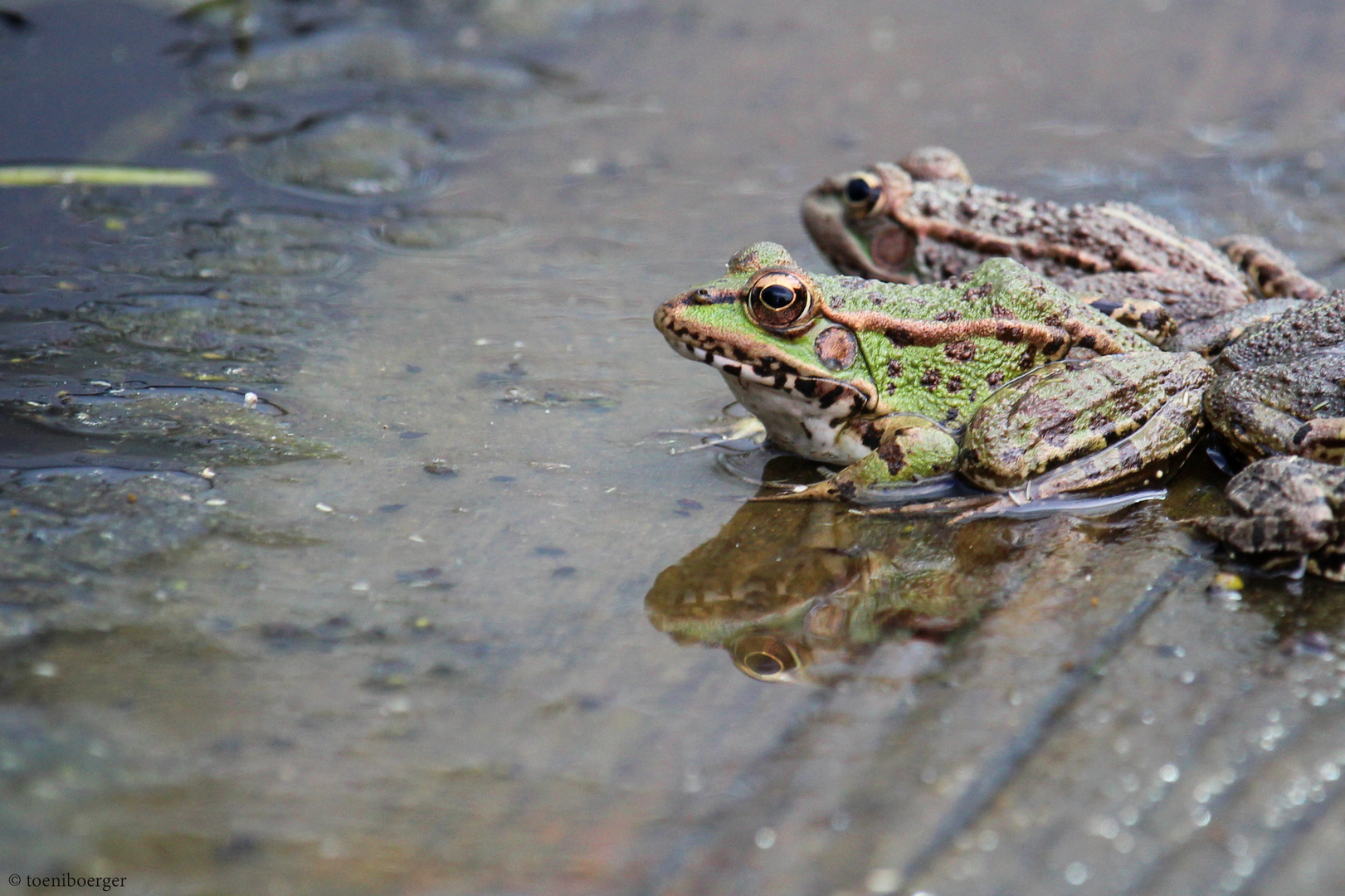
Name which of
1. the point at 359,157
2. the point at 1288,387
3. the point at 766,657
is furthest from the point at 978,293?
the point at 359,157

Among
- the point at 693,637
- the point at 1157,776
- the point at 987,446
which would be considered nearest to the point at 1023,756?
the point at 1157,776

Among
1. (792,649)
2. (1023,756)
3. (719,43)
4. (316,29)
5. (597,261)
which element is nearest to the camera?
(1023,756)

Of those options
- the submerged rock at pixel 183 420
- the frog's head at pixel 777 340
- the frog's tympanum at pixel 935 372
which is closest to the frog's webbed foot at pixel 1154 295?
the frog's tympanum at pixel 935 372

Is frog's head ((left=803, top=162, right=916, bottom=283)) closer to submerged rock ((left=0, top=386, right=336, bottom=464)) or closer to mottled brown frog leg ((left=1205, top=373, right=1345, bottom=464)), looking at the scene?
mottled brown frog leg ((left=1205, top=373, right=1345, bottom=464))

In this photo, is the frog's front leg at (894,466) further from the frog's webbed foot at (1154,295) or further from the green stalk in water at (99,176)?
the green stalk in water at (99,176)

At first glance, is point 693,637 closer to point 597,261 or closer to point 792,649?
point 792,649

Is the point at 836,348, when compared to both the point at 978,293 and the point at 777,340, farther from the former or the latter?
the point at 978,293
